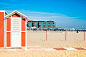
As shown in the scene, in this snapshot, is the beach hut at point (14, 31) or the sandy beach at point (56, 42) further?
the sandy beach at point (56, 42)

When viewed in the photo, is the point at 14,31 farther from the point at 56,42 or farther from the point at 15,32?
the point at 56,42

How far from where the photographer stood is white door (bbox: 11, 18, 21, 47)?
9.29 meters

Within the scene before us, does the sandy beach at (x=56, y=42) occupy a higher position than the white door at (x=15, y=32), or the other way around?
the white door at (x=15, y=32)

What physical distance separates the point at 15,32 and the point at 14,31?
117mm

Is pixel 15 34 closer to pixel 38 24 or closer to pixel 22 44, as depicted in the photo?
pixel 22 44

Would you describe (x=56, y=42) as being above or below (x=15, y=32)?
below

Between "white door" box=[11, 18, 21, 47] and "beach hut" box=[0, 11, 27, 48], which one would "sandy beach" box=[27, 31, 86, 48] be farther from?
"white door" box=[11, 18, 21, 47]

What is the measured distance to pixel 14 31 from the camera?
932 centimetres

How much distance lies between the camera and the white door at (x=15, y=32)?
929 cm

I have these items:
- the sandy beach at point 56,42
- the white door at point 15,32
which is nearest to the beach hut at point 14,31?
the white door at point 15,32

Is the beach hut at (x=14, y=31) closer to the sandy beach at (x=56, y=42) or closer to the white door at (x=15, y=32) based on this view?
the white door at (x=15, y=32)

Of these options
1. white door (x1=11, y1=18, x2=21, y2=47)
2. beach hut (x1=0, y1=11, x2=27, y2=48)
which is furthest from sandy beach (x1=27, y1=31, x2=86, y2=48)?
white door (x1=11, y1=18, x2=21, y2=47)

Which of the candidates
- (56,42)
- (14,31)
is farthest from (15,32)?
(56,42)

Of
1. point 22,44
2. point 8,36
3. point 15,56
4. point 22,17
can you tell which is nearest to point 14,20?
point 22,17
